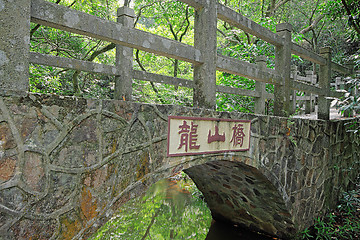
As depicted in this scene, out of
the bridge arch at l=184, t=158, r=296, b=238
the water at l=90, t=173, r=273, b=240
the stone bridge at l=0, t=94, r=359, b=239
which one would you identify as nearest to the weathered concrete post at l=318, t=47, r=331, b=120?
the bridge arch at l=184, t=158, r=296, b=238

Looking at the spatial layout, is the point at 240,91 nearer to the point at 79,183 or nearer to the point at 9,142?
the point at 79,183

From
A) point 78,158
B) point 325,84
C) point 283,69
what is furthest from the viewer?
point 325,84

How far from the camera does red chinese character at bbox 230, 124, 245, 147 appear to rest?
2746 mm

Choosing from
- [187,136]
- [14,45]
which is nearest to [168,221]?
[187,136]

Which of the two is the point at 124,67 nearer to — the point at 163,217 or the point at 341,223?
the point at 163,217

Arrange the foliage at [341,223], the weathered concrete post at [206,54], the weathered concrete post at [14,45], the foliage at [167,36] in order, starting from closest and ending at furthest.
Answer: the weathered concrete post at [14,45] → the weathered concrete post at [206,54] → the foliage at [341,223] → the foliage at [167,36]

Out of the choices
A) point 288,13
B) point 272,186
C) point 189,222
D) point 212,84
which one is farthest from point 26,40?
point 288,13

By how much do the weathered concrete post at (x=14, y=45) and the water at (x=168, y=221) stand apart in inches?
159

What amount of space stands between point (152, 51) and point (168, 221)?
4359mm

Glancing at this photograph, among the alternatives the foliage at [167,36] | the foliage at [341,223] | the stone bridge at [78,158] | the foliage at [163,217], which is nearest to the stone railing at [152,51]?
the stone bridge at [78,158]

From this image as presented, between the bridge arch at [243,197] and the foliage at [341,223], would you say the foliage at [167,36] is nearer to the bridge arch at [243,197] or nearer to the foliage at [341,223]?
the bridge arch at [243,197]

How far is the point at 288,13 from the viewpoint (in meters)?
11.7

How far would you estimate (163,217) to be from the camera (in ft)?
18.8

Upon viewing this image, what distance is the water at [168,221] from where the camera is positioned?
5000mm
